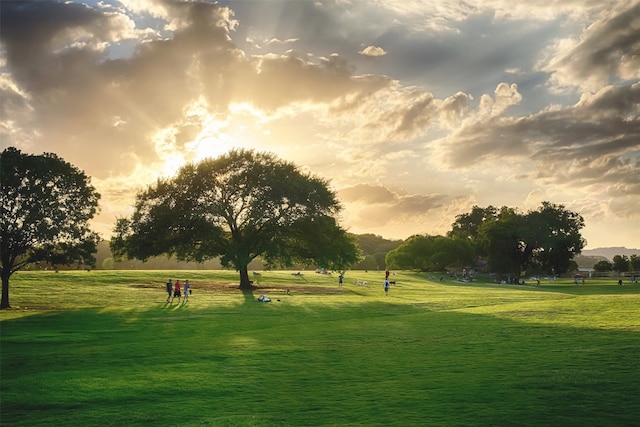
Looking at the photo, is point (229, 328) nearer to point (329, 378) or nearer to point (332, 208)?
point (329, 378)

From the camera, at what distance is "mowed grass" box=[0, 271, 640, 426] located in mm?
11766

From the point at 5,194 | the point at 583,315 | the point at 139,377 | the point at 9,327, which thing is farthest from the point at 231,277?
the point at 139,377

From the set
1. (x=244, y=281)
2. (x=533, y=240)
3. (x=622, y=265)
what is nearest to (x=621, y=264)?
(x=622, y=265)

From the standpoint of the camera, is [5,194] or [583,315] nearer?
[583,315]

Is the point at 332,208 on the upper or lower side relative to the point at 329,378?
upper

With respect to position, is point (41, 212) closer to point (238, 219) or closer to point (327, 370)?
point (238, 219)

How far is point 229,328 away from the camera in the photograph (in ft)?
98.2

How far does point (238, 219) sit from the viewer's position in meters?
66.4

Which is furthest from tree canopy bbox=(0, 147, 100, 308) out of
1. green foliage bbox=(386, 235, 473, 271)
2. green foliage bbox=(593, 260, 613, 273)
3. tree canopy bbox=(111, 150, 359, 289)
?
green foliage bbox=(593, 260, 613, 273)

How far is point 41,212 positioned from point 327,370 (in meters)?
35.3

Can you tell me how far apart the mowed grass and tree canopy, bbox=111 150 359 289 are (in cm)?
2975

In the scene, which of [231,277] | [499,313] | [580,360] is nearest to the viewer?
[580,360]

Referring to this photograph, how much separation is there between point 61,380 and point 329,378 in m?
8.34

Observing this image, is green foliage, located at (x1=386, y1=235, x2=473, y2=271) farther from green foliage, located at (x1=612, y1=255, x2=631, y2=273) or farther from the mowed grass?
the mowed grass
